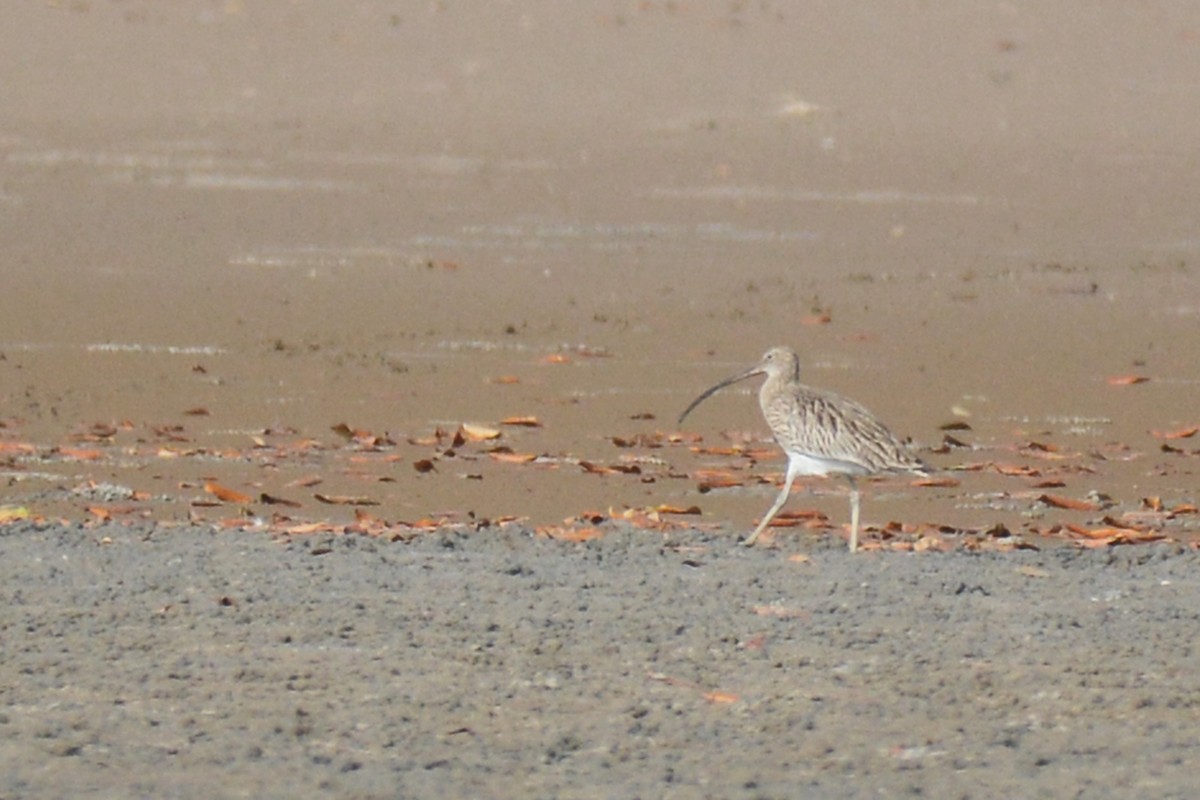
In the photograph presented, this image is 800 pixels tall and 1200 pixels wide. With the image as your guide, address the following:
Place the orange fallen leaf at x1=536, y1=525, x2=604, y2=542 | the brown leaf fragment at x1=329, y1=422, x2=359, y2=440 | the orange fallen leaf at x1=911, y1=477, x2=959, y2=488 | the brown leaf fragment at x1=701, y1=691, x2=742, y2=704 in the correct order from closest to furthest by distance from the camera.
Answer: the brown leaf fragment at x1=701, y1=691, x2=742, y2=704 → the orange fallen leaf at x1=536, y1=525, x2=604, y2=542 → the orange fallen leaf at x1=911, y1=477, x2=959, y2=488 → the brown leaf fragment at x1=329, y1=422, x2=359, y2=440

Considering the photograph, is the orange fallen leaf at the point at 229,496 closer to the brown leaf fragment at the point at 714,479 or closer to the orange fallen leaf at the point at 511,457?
the orange fallen leaf at the point at 511,457

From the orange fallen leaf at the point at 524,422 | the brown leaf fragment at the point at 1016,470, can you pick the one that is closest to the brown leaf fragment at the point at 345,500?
the orange fallen leaf at the point at 524,422

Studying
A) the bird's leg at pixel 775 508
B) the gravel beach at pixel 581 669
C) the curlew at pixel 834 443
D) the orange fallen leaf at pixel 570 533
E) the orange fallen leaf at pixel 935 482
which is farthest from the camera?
the orange fallen leaf at pixel 935 482

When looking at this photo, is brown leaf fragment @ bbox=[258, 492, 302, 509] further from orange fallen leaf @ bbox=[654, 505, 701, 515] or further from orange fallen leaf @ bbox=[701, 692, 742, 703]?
orange fallen leaf @ bbox=[701, 692, 742, 703]

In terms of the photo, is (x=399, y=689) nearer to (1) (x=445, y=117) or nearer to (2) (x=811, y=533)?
(2) (x=811, y=533)

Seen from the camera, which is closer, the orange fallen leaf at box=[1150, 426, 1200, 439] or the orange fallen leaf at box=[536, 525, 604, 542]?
the orange fallen leaf at box=[536, 525, 604, 542]

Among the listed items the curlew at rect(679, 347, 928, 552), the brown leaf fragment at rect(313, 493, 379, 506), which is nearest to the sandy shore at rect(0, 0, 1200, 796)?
the brown leaf fragment at rect(313, 493, 379, 506)

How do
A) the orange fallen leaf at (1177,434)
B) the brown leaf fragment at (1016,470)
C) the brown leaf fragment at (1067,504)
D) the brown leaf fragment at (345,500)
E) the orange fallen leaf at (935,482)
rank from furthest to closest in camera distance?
the orange fallen leaf at (1177,434) < the brown leaf fragment at (1016,470) < the orange fallen leaf at (935,482) < the brown leaf fragment at (1067,504) < the brown leaf fragment at (345,500)

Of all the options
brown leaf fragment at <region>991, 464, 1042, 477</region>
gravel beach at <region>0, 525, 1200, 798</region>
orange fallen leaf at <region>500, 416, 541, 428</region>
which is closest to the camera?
gravel beach at <region>0, 525, 1200, 798</region>

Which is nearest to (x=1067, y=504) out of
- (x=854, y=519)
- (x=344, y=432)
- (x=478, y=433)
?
(x=854, y=519)

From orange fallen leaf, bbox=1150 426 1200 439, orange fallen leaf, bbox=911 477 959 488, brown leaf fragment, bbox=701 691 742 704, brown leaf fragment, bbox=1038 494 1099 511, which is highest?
orange fallen leaf, bbox=1150 426 1200 439

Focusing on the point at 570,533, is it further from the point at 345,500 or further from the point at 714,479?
the point at 714,479

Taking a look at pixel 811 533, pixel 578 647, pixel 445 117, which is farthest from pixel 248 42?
pixel 578 647

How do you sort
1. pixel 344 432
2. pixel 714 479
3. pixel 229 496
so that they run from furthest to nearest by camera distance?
1. pixel 344 432
2. pixel 714 479
3. pixel 229 496
